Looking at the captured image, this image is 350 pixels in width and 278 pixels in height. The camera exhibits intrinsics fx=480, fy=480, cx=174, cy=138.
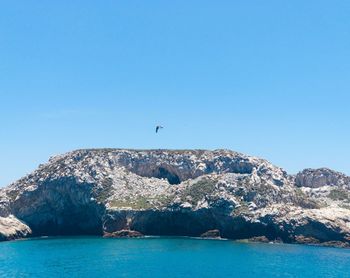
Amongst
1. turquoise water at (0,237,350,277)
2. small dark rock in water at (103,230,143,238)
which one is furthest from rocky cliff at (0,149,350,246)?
turquoise water at (0,237,350,277)

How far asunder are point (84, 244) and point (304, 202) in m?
84.1

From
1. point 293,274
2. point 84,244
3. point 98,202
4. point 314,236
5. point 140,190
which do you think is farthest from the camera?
point 140,190

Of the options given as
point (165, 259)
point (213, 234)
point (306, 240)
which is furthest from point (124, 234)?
point (306, 240)

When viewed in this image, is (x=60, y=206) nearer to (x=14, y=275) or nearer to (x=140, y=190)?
(x=140, y=190)

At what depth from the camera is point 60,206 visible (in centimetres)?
18200

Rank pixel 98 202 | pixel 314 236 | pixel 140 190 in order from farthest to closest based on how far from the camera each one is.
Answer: pixel 140 190 → pixel 98 202 → pixel 314 236

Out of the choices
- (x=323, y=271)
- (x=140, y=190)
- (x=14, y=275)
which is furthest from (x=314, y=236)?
(x=14, y=275)

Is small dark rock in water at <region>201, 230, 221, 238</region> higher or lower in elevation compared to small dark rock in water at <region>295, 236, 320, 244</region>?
Answer: higher

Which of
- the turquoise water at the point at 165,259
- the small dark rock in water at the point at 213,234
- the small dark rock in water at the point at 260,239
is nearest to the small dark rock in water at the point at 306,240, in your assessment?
the turquoise water at the point at 165,259

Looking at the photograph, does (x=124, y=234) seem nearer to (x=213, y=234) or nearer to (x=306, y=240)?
(x=213, y=234)

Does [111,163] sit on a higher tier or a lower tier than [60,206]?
higher

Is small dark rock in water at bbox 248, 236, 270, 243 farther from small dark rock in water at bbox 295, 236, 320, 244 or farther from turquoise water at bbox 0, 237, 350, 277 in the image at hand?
small dark rock in water at bbox 295, 236, 320, 244

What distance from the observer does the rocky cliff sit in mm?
163375

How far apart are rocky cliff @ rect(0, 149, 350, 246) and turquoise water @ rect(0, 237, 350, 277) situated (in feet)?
39.0
